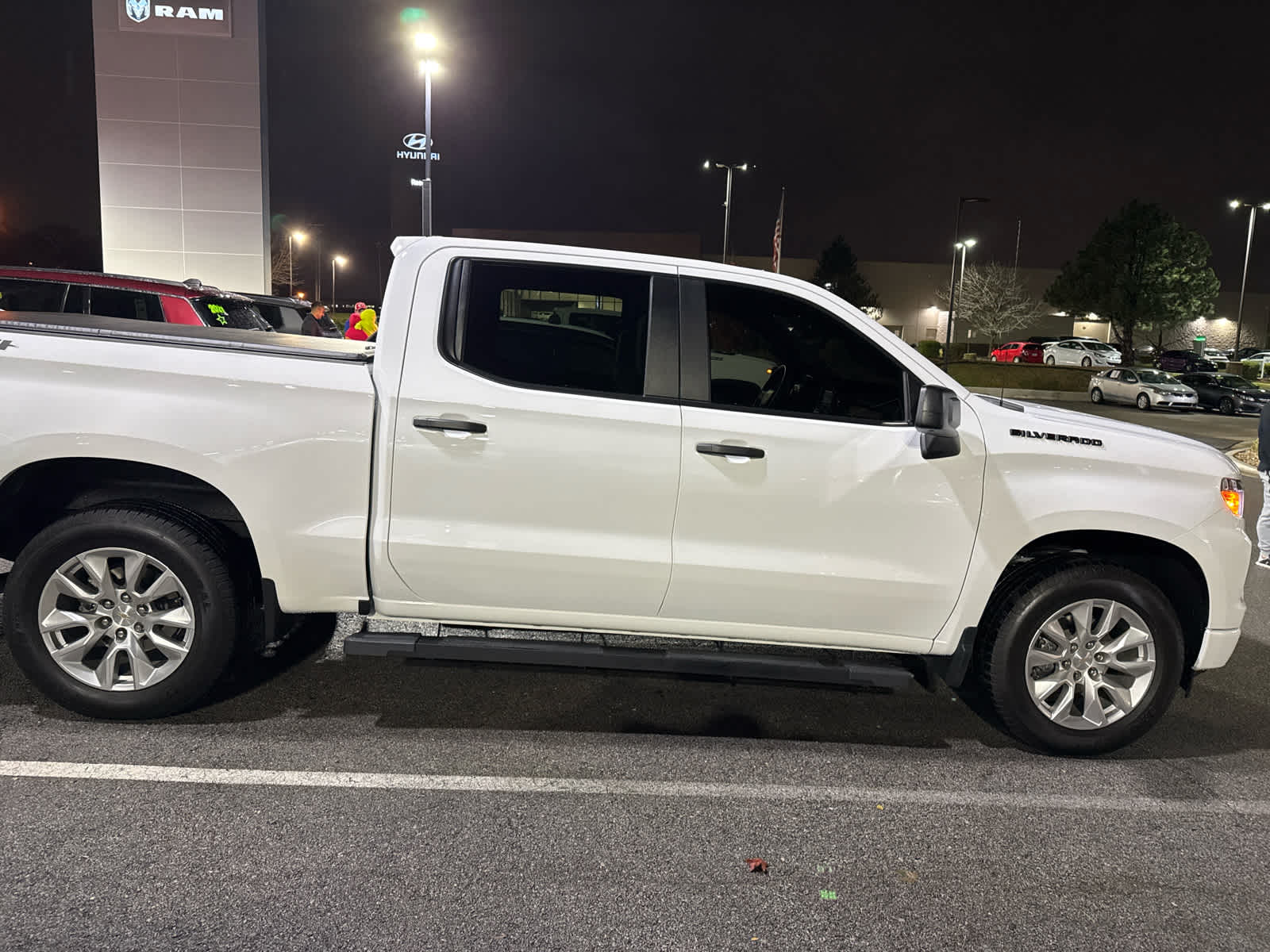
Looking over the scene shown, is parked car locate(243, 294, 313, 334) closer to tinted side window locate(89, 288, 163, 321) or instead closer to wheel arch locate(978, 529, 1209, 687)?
tinted side window locate(89, 288, 163, 321)

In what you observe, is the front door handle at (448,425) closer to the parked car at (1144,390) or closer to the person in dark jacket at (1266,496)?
the person in dark jacket at (1266,496)

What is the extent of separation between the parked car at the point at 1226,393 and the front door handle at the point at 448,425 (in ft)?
111

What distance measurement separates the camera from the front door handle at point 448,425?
3912 mm

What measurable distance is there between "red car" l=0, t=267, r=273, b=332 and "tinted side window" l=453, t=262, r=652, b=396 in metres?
6.75

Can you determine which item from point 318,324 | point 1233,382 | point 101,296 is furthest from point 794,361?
point 1233,382

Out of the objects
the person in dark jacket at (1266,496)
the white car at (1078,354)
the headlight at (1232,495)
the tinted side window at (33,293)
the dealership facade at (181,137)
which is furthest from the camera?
the white car at (1078,354)

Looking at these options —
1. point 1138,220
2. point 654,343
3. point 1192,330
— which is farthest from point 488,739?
point 1192,330

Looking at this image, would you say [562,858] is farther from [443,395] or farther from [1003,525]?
[1003,525]

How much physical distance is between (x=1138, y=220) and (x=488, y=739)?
54.6m

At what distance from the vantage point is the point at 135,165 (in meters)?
27.3

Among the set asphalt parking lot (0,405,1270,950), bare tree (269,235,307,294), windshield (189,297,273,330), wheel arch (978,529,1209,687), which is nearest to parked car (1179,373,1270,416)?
windshield (189,297,273,330)

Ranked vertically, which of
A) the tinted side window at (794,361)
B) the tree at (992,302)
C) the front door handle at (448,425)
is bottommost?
the front door handle at (448,425)

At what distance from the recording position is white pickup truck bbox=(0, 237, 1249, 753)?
3.94 meters

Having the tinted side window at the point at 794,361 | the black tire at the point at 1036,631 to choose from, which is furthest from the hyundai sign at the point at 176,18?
the black tire at the point at 1036,631
